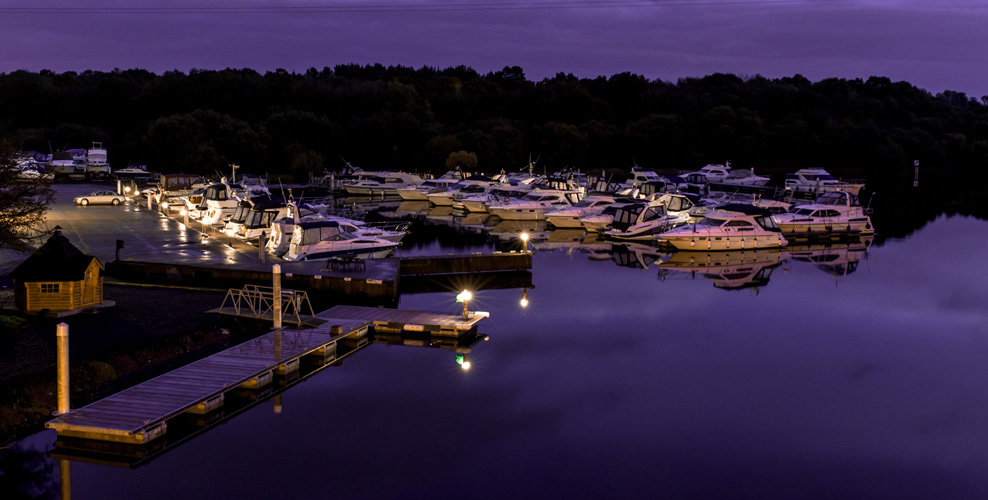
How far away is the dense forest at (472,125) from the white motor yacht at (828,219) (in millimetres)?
49813

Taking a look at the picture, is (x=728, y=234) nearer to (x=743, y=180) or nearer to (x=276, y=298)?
(x=276, y=298)

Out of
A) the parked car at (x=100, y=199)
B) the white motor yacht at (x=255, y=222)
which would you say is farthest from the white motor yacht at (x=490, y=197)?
the white motor yacht at (x=255, y=222)

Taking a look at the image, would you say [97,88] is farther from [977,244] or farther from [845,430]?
[845,430]

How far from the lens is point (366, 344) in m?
23.8

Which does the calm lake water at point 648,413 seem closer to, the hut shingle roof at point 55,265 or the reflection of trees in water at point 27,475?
the reflection of trees in water at point 27,475

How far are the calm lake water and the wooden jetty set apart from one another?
0.59 metres

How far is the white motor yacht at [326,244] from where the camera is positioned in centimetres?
3259

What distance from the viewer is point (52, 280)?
2116cm

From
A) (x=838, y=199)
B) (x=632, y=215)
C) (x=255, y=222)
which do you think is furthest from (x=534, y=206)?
(x=255, y=222)

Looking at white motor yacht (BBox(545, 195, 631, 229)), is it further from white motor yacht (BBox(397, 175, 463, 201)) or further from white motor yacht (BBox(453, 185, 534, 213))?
white motor yacht (BBox(397, 175, 463, 201))

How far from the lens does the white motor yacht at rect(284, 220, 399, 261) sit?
107ft

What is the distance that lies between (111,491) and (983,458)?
54.1 feet

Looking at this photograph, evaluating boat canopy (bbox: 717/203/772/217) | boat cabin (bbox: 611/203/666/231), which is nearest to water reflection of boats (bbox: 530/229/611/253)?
boat cabin (bbox: 611/203/666/231)

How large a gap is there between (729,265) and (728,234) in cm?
317
